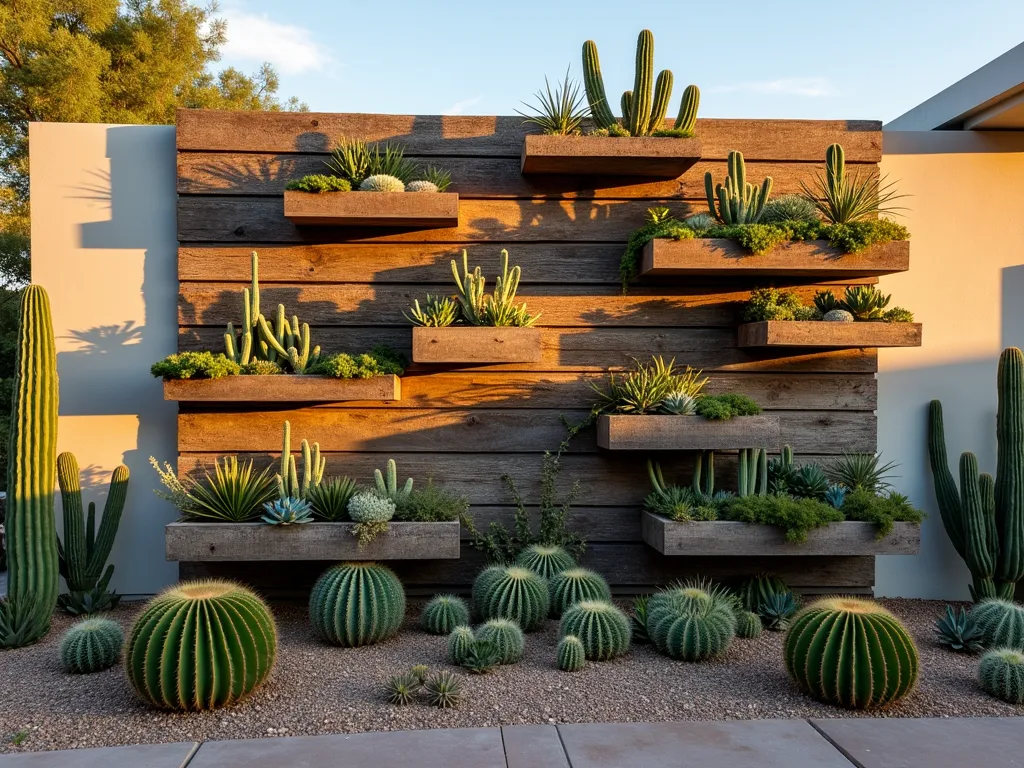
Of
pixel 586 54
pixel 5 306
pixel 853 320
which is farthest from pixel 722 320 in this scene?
pixel 5 306

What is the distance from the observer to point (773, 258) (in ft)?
15.0

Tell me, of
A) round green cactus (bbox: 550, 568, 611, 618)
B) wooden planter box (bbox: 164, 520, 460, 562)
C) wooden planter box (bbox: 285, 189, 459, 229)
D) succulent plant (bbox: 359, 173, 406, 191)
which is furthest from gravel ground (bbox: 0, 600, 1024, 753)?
succulent plant (bbox: 359, 173, 406, 191)

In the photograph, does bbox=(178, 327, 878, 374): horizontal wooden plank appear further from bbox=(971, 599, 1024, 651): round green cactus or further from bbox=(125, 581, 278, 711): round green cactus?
bbox=(125, 581, 278, 711): round green cactus

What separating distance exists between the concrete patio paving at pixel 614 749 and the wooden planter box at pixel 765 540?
1.35 m

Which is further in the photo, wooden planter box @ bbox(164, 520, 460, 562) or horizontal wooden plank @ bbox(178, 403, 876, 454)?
horizontal wooden plank @ bbox(178, 403, 876, 454)

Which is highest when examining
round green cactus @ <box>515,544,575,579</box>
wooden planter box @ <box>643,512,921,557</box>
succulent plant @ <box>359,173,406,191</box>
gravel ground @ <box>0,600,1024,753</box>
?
succulent plant @ <box>359,173,406,191</box>

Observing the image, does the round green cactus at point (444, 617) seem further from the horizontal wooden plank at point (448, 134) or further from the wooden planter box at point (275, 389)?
the horizontal wooden plank at point (448, 134)

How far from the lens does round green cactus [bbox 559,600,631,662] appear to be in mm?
3787

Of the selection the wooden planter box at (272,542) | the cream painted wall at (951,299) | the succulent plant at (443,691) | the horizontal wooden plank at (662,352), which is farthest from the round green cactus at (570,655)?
the cream painted wall at (951,299)

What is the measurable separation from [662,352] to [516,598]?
190 centimetres

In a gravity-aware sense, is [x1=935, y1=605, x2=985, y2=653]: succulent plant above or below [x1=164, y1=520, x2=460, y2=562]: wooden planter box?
below

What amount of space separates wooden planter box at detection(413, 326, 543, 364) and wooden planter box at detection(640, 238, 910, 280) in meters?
0.99

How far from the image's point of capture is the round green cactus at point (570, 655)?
143 inches

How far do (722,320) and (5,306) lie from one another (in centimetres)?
933
